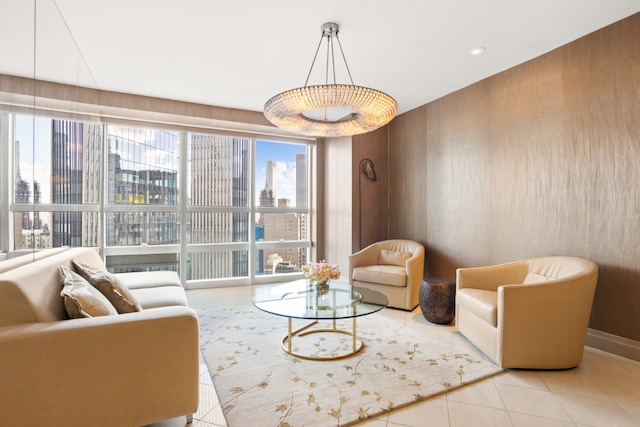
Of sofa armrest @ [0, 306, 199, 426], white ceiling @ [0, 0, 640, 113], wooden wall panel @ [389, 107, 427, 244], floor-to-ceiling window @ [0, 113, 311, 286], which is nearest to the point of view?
sofa armrest @ [0, 306, 199, 426]

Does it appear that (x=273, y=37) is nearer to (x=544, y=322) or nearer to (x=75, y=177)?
(x=75, y=177)

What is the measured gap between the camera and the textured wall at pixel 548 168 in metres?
2.54

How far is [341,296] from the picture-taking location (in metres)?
2.99

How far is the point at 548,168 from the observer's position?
3035mm

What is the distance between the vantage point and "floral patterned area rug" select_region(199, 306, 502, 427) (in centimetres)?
190

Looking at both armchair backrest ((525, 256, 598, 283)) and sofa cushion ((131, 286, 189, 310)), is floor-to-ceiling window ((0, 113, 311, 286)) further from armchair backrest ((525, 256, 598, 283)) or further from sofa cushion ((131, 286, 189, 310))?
armchair backrest ((525, 256, 598, 283))

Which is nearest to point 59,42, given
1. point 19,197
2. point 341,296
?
point 19,197

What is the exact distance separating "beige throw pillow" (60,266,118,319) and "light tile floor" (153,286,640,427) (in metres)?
0.72

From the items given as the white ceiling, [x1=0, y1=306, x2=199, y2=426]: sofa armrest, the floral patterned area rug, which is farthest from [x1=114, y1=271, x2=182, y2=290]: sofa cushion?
the white ceiling

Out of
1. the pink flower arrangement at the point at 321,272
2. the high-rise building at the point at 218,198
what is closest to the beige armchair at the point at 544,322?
the pink flower arrangement at the point at 321,272

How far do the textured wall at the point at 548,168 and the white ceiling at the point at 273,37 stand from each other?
0.27 m

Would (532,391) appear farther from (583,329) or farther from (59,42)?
(59,42)

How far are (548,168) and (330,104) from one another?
2.14 metres

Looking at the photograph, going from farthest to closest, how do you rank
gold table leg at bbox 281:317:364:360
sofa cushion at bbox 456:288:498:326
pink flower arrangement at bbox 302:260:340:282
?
pink flower arrangement at bbox 302:260:340:282, gold table leg at bbox 281:317:364:360, sofa cushion at bbox 456:288:498:326
